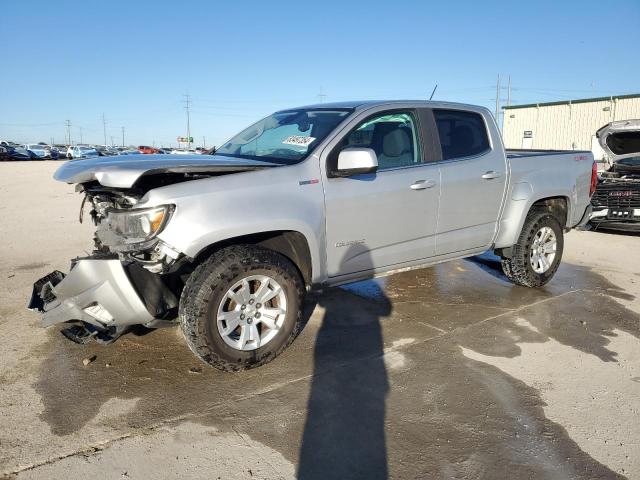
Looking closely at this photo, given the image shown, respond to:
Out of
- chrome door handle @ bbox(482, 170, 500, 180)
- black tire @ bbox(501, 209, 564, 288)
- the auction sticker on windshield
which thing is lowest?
black tire @ bbox(501, 209, 564, 288)

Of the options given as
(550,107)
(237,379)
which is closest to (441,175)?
(237,379)

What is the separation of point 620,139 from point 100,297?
1004 centimetres

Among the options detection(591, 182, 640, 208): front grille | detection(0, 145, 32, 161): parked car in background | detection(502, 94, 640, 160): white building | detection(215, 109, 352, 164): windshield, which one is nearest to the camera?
detection(215, 109, 352, 164): windshield

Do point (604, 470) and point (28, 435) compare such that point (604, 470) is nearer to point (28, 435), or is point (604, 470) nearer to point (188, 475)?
point (188, 475)

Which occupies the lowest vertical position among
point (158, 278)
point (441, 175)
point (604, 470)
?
point (604, 470)

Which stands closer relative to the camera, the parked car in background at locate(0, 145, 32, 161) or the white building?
the white building

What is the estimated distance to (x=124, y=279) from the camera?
9.95ft

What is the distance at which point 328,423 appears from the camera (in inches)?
113

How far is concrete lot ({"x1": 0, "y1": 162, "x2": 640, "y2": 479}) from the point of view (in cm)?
254

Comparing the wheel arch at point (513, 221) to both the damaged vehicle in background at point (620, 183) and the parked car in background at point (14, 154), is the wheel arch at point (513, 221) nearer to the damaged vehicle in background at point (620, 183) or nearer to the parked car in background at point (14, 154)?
the damaged vehicle in background at point (620, 183)

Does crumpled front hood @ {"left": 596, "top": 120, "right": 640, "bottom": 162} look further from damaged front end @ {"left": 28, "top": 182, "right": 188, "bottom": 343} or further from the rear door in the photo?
damaged front end @ {"left": 28, "top": 182, "right": 188, "bottom": 343}

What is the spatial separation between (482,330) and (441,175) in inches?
55.5

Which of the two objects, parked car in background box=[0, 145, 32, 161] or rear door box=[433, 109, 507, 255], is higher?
parked car in background box=[0, 145, 32, 161]

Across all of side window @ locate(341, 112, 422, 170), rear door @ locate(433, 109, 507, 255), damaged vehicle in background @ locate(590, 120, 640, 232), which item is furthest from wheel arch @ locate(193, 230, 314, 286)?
damaged vehicle in background @ locate(590, 120, 640, 232)
